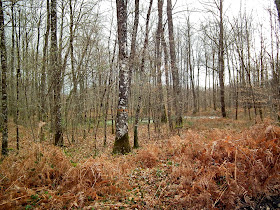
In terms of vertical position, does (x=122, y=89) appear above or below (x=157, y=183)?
above

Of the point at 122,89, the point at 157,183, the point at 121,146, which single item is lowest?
the point at 157,183

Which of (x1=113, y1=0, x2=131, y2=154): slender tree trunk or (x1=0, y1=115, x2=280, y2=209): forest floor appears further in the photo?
(x1=113, y1=0, x2=131, y2=154): slender tree trunk

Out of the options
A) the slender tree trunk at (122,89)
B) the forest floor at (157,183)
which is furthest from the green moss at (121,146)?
the forest floor at (157,183)

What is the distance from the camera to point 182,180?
3.08 meters

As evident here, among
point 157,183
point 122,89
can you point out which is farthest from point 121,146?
point 157,183

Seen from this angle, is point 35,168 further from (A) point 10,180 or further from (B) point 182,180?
(B) point 182,180

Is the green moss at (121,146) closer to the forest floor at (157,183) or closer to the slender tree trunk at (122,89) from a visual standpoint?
the slender tree trunk at (122,89)

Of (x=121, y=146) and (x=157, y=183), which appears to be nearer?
(x=157, y=183)

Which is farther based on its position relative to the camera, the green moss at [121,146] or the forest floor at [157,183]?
the green moss at [121,146]

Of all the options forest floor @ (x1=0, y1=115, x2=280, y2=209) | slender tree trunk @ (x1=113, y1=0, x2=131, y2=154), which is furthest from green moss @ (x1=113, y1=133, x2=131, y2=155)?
forest floor @ (x1=0, y1=115, x2=280, y2=209)

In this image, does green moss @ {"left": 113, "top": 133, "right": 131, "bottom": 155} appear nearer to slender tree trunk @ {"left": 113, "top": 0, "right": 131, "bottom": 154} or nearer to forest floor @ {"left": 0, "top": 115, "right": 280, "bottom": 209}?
slender tree trunk @ {"left": 113, "top": 0, "right": 131, "bottom": 154}

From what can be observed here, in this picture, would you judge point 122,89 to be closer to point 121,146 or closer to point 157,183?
point 121,146

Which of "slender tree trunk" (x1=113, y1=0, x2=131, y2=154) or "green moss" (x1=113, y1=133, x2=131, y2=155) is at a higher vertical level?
"slender tree trunk" (x1=113, y1=0, x2=131, y2=154)

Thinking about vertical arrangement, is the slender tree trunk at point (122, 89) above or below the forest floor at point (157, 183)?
above
